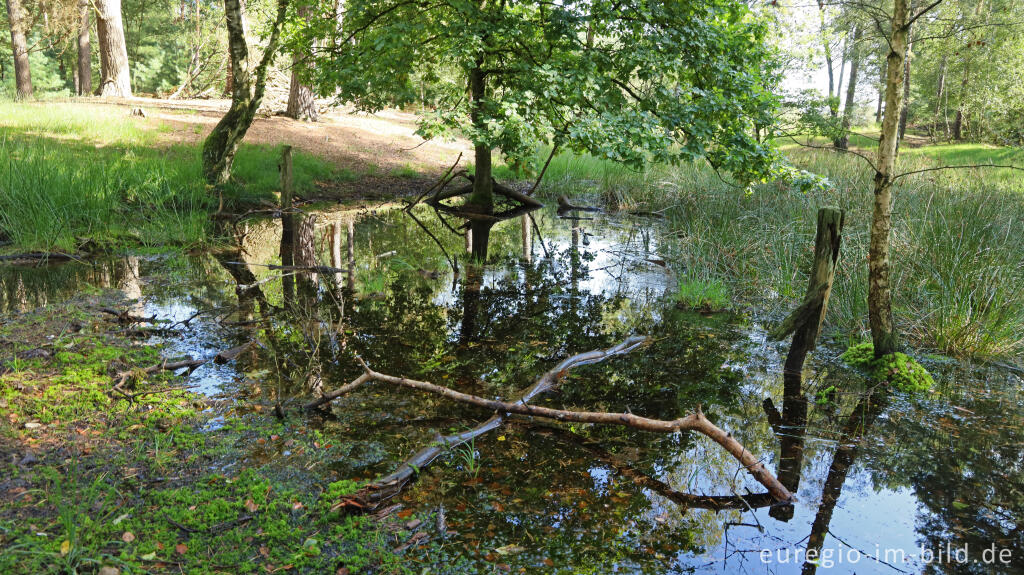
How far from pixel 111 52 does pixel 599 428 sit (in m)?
19.8

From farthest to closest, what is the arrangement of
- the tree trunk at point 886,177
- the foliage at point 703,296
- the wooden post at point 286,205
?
1. the wooden post at point 286,205
2. the foliage at point 703,296
3. the tree trunk at point 886,177

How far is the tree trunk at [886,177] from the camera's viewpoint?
417 cm

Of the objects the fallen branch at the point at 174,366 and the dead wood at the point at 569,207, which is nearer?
the fallen branch at the point at 174,366

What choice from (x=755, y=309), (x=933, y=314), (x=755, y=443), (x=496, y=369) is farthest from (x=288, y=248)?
(x=933, y=314)

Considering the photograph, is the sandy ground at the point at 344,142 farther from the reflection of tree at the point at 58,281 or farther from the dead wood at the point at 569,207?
the reflection of tree at the point at 58,281

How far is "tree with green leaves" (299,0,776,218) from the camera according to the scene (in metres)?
7.55

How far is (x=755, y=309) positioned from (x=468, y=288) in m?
3.41

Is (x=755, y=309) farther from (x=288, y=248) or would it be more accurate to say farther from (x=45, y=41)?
(x=45, y=41)

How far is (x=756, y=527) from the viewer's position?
9.95ft

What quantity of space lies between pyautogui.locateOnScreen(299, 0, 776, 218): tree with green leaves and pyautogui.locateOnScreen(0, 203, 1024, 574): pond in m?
1.95

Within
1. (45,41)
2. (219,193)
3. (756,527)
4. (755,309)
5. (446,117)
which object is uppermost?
(45,41)

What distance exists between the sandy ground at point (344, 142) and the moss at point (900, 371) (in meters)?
9.65

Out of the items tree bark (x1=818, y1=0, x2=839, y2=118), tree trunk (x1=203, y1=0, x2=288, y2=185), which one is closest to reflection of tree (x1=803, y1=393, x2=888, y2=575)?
tree trunk (x1=203, y1=0, x2=288, y2=185)

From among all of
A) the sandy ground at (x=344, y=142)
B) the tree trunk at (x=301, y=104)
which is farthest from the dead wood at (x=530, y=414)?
the tree trunk at (x=301, y=104)
